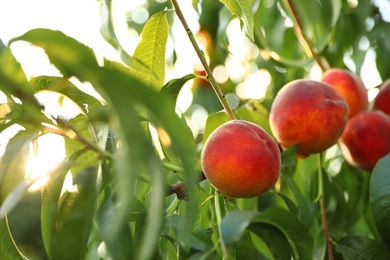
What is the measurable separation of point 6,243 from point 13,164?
15cm

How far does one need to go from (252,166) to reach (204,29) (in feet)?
3.38

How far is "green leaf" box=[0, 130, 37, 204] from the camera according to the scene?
33.2 inches

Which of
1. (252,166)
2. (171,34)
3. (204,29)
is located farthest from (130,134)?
(204,29)

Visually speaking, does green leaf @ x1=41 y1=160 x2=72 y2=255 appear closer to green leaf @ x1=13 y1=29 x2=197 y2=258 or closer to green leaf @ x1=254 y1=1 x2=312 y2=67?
green leaf @ x1=13 y1=29 x2=197 y2=258

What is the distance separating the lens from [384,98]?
5.17 feet

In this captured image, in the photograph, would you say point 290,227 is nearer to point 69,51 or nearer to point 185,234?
point 185,234

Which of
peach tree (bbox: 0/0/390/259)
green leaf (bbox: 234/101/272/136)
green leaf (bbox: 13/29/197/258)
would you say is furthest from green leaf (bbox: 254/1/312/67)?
green leaf (bbox: 13/29/197/258)

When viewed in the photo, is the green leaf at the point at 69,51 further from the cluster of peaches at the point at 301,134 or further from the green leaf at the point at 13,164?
the cluster of peaches at the point at 301,134

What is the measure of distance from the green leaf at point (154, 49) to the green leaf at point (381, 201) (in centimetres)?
41

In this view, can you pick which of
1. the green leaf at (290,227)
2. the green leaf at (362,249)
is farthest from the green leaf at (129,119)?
the green leaf at (362,249)

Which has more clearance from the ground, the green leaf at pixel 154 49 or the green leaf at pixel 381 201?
the green leaf at pixel 154 49

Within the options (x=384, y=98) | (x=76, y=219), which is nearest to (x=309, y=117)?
(x=384, y=98)

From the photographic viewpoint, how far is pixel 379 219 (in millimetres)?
1071

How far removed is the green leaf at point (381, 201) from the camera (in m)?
1.06
